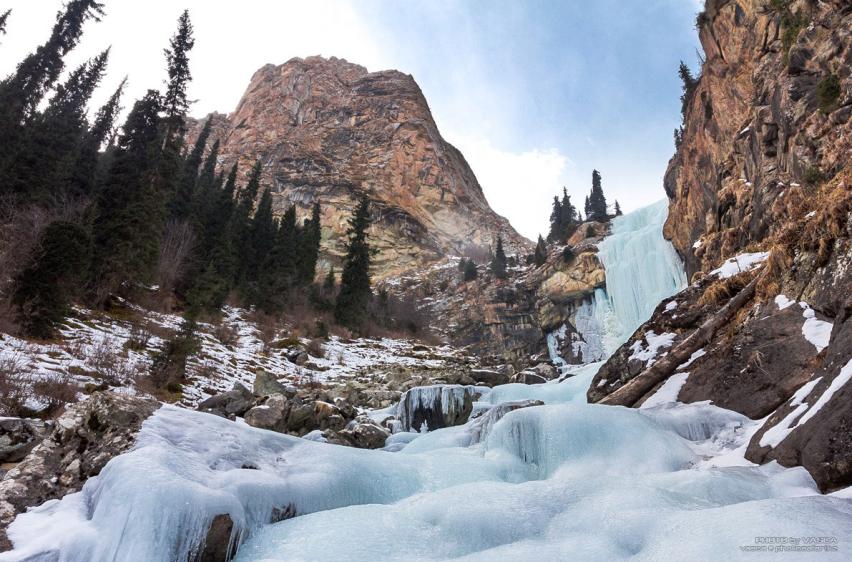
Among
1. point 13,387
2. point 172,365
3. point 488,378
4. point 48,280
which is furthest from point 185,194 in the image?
point 13,387

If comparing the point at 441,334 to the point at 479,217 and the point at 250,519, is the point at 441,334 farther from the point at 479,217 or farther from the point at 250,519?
the point at 479,217

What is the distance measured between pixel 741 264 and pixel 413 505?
31.6 ft

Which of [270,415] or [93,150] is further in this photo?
[93,150]

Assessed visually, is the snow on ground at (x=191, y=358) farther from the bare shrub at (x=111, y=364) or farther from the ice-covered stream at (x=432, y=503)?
the ice-covered stream at (x=432, y=503)

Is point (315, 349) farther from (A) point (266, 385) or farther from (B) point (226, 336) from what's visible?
(A) point (266, 385)

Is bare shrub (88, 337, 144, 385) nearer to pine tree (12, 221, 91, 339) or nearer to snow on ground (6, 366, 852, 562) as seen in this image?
pine tree (12, 221, 91, 339)

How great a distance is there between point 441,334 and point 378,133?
5868cm

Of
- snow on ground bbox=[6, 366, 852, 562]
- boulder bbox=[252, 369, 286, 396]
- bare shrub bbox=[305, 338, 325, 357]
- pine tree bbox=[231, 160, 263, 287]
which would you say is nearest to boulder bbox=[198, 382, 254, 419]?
boulder bbox=[252, 369, 286, 396]

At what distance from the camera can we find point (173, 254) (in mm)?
24391

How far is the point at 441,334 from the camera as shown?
4775 cm

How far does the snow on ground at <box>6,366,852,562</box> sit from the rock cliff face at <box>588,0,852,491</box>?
584 mm

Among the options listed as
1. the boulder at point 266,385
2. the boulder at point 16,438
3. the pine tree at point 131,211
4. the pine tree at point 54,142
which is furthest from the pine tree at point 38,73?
the boulder at point 16,438

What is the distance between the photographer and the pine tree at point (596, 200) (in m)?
61.6

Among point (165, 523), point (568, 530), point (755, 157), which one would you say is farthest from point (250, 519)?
point (755, 157)
